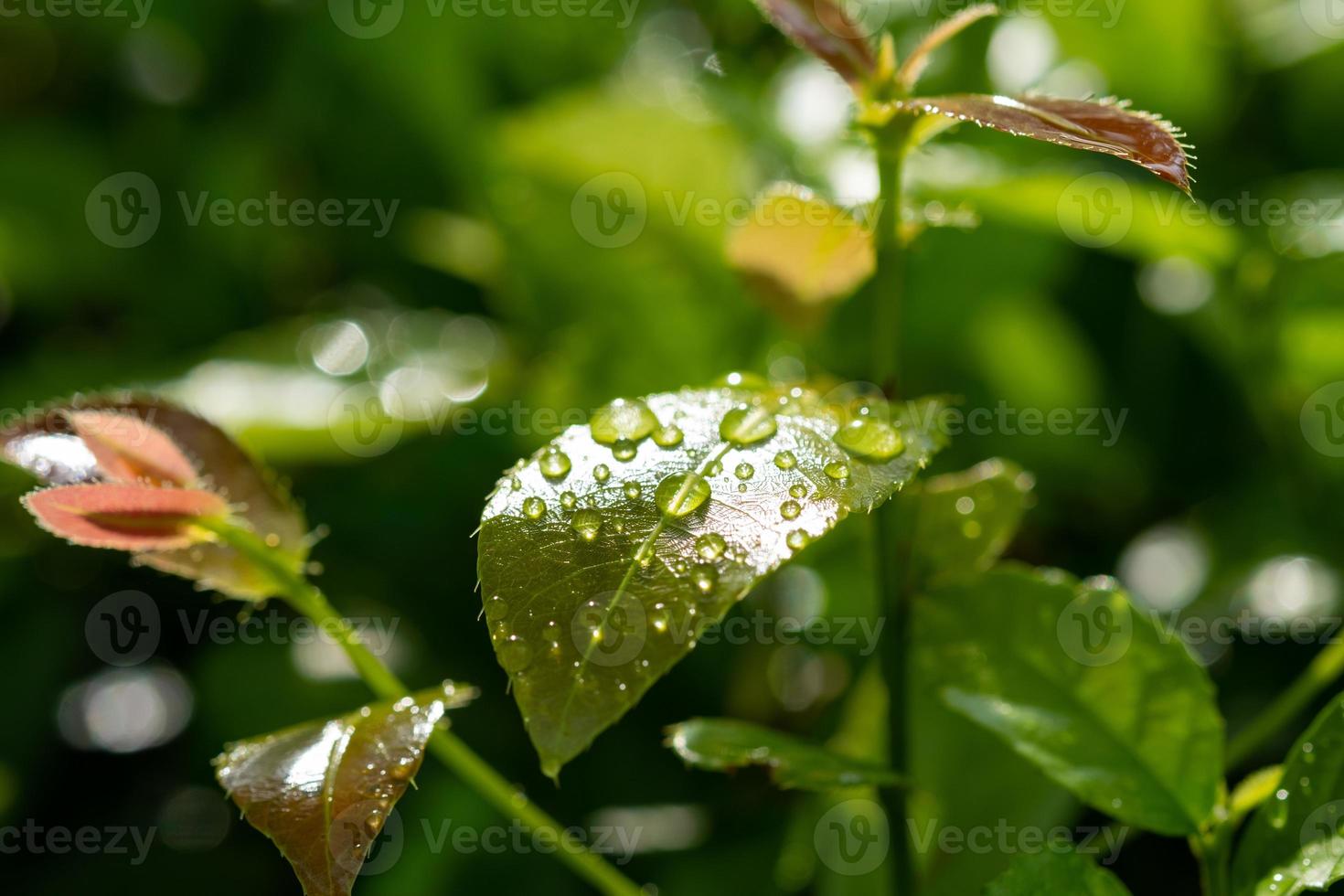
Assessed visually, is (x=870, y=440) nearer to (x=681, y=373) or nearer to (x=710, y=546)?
(x=710, y=546)

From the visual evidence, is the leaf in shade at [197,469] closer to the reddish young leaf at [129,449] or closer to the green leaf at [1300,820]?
the reddish young leaf at [129,449]

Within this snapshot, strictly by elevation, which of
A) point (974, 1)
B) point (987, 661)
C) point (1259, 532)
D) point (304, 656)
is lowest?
point (304, 656)

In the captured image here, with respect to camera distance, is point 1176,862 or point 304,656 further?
point 304,656

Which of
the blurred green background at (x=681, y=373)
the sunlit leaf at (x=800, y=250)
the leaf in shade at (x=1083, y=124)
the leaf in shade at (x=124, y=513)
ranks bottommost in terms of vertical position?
the blurred green background at (x=681, y=373)

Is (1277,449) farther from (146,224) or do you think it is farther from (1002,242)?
(146,224)

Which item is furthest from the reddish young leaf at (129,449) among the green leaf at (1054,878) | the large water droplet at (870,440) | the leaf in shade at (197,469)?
the green leaf at (1054,878)

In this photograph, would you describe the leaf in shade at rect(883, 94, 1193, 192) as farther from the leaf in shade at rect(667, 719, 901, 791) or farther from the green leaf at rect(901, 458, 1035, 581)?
the leaf in shade at rect(667, 719, 901, 791)

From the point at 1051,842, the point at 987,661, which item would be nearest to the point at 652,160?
the point at 987,661

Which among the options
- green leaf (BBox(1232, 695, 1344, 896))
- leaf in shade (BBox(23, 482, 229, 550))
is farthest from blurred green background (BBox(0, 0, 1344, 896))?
leaf in shade (BBox(23, 482, 229, 550))
